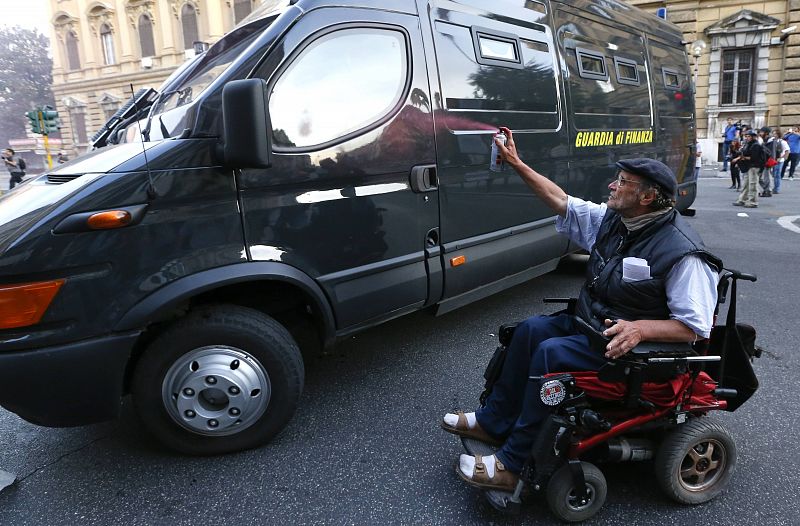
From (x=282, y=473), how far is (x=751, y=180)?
1182cm

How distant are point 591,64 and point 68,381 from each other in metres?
4.59

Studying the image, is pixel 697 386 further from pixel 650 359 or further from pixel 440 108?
pixel 440 108

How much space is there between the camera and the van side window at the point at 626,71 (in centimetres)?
517

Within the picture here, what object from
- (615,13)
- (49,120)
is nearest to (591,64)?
(615,13)

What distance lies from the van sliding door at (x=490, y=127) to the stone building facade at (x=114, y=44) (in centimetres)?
3234

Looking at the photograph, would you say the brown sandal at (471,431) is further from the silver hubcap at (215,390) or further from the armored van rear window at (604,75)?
the armored van rear window at (604,75)

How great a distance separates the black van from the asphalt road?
0.24 meters

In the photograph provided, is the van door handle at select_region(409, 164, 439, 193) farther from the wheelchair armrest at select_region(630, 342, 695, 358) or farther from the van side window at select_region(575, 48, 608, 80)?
the van side window at select_region(575, 48, 608, 80)

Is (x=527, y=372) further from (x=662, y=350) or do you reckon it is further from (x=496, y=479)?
(x=662, y=350)

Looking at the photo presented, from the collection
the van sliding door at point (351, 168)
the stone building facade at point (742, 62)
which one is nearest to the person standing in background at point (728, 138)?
the stone building facade at point (742, 62)

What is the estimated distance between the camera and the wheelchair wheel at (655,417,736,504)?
2184 mm

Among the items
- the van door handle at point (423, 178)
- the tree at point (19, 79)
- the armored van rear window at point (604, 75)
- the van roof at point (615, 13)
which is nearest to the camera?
the van roof at point (615, 13)

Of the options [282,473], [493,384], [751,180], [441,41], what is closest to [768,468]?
[493,384]

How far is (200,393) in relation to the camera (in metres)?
2.55
